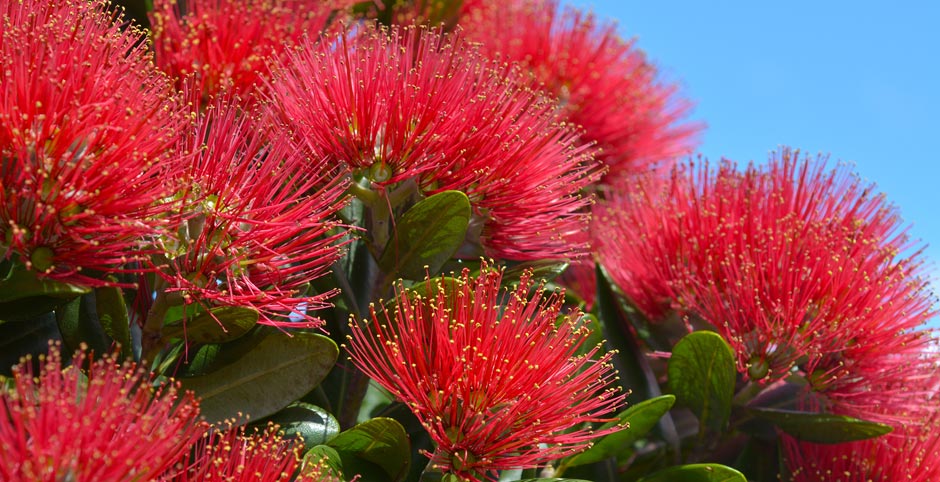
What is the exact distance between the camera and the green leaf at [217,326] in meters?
1.54

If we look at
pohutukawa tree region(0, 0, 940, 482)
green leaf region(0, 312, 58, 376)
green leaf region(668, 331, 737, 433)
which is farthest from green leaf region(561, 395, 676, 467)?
green leaf region(0, 312, 58, 376)

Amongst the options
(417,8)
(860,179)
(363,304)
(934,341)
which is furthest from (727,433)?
(417,8)

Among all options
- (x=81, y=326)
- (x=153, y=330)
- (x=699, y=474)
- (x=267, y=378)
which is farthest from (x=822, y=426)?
(x=81, y=326)

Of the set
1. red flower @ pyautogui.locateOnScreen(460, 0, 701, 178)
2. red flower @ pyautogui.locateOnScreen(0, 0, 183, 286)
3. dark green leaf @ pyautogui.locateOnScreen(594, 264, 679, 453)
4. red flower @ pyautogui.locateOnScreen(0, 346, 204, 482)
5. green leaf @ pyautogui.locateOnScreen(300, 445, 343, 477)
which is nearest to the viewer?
red flower @ pyautogui.locateOnScreen(0, 346, 204, 482)

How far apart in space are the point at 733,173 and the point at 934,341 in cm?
53

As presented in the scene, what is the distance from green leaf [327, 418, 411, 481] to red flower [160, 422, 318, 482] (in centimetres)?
16

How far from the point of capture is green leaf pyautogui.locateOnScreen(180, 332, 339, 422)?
63.5 inches

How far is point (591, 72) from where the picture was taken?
278cm

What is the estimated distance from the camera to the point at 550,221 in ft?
6.36

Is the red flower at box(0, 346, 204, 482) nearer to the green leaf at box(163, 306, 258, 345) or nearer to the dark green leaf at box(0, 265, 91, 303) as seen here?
the dark green leaf at box(0, 265, 91, 303)

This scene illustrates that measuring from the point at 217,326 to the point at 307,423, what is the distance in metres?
0.23

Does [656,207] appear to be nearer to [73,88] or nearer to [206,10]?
[206,10]

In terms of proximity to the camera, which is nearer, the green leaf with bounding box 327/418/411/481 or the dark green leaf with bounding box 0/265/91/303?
the dark green leaf with bounding box 0/265/91/303

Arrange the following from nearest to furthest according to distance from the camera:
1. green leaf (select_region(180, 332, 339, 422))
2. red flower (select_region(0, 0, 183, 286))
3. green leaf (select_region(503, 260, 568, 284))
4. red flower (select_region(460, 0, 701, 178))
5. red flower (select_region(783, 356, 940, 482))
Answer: red flower (select_region(0, 0, 183, 286)) → green leaf (select_region(180, 332, 339, 422)) → green leaf (select_region(503, 260, 568, 284)) → red flower (select_region(783, 356, 940, 482)) → red flower (select_region(460, 0, 701, 178))
